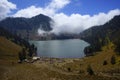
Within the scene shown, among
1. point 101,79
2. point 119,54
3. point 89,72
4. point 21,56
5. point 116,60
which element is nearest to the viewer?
point 101,79

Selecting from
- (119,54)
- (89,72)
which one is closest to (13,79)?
(89,72)

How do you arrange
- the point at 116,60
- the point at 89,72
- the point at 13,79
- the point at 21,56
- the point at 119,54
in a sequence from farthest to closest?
the point at 21,56
the point at 119,54
the point at 116,60
the point at 89,72
the point at 13,79

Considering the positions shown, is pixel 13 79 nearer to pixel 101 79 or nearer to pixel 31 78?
pixel 31 78

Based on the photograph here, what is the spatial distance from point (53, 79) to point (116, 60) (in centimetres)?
5108

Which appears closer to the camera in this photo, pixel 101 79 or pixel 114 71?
pixel 101 79

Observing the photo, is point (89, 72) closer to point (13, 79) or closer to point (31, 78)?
point (31, 78)

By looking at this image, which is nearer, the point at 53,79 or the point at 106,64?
the point at 53,79

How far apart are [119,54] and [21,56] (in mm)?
67979

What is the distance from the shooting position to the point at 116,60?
116 meters

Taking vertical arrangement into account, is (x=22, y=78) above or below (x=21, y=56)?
below

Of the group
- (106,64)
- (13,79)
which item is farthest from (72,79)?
(106,64)

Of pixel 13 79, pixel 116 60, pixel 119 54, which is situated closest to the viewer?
pixel 13 79

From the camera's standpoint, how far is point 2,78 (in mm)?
80875

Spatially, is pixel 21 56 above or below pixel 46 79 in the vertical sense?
above
